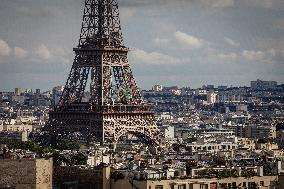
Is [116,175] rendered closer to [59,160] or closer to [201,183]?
[201,183]

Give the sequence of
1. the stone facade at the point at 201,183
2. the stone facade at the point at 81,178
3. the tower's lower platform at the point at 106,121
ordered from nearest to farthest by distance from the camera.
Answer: the stone facade at the point at 201,183
the stone facade at the point at 81,178
the tower's lower platform at the point at 106,121

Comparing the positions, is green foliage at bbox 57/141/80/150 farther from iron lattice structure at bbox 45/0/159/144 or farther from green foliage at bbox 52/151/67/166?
green foliage at bbox 52/151/67/166

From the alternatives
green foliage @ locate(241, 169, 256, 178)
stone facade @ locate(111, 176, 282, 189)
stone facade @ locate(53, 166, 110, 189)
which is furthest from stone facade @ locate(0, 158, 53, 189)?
green foliage @ locate(241, 169, 256, 178)

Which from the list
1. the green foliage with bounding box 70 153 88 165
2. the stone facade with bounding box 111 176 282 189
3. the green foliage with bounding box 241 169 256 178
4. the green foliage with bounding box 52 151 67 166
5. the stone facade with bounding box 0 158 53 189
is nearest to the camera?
the stone facade with bounding box 111 176 282 189

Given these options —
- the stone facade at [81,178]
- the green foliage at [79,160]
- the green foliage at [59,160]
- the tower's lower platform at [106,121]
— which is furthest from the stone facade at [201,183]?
the tower's lower platform at [106,121]

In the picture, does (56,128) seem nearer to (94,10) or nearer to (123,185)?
(94,10)

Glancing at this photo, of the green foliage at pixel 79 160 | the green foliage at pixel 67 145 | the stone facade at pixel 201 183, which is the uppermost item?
the green foliage at pixel 67 145

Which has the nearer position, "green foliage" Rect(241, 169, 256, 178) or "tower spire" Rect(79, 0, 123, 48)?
"green foliage" Rect(241, 169, 256, 178)

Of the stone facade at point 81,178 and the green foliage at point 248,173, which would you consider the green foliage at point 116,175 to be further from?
the green foliage at point 248,173
